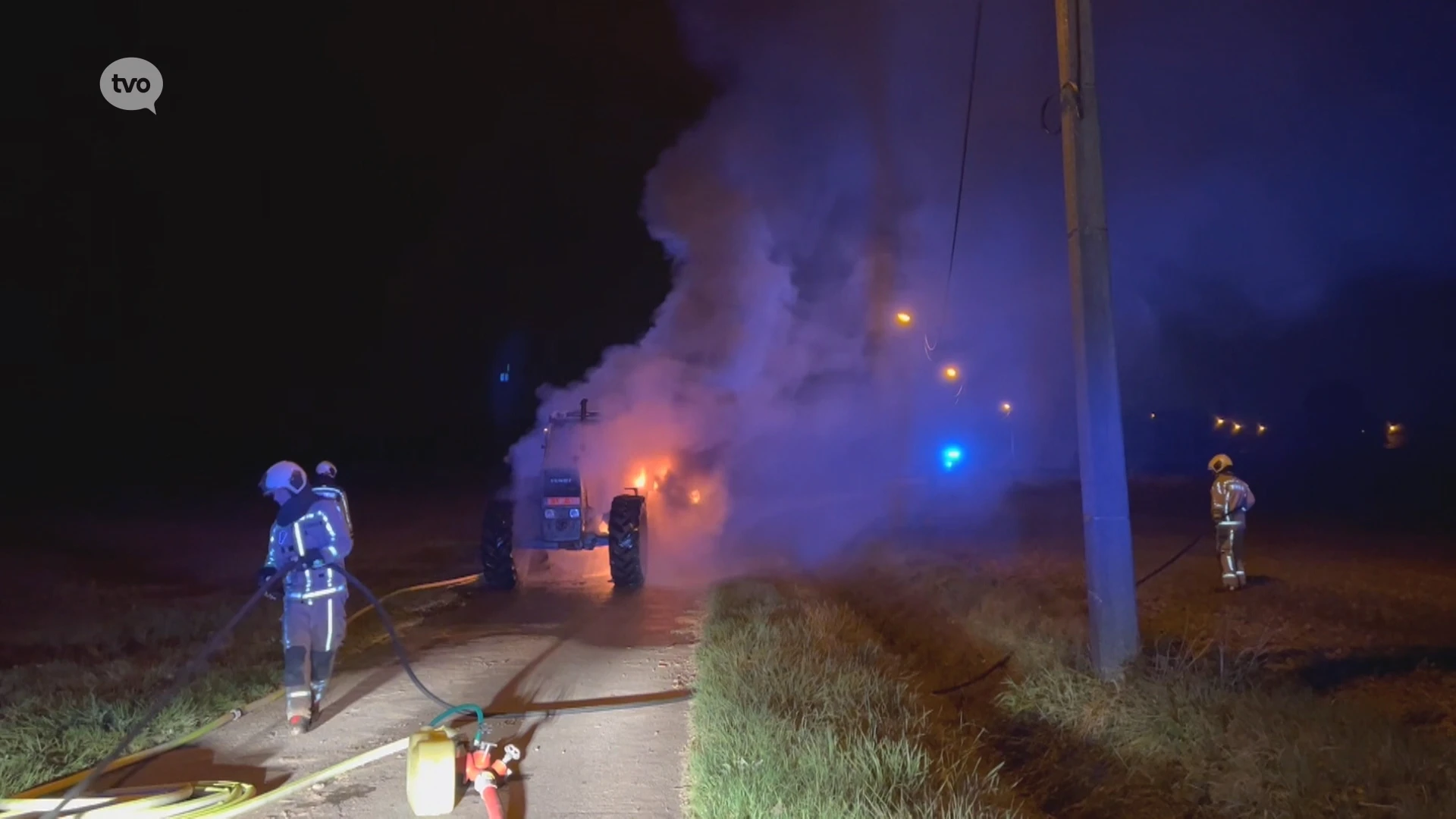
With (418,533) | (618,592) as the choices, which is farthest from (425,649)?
(418,533)

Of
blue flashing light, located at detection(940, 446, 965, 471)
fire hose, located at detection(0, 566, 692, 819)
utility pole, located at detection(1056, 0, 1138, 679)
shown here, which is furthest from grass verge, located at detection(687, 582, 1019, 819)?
blue flashing light, located at detection(940, 446, 965, 471)

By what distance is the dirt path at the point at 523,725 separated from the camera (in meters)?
5.01

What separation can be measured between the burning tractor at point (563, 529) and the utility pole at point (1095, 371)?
6716 millimetres

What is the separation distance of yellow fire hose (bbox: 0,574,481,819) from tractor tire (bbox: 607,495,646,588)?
7230 mm

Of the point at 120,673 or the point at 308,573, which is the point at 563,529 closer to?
the point at 120,673

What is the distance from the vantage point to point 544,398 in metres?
16.1

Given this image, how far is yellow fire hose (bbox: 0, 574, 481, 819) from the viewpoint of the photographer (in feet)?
15.1

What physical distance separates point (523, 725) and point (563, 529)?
6975 millimetres

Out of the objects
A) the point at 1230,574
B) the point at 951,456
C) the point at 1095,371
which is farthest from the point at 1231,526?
the point at 951,456

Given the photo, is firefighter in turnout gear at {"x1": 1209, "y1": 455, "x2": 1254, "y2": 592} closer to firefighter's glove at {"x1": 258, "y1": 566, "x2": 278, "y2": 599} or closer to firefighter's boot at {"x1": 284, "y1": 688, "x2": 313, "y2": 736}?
firefighter's boot at {"x1": 284, "y1": 688, "x2": 313, "y2": 736}

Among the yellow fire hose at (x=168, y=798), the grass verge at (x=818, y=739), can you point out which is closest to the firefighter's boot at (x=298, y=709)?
the yellow fire hose at (x=168, y=798)

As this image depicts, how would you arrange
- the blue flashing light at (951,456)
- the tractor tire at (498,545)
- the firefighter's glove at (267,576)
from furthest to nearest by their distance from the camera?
the blue flashing light at (951,456) → the tractor tire at (498,545) → the firefighter's glove at (267,576)

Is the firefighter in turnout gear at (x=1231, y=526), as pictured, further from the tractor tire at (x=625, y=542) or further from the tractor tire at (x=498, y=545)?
the tractor tire at (x=498, y=545)

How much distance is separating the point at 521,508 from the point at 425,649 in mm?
4960
